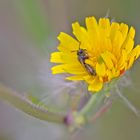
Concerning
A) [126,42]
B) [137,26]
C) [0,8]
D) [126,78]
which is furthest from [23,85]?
[126,42]

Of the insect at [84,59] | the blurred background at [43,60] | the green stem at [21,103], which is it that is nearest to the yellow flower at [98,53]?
the insect at [84,59]

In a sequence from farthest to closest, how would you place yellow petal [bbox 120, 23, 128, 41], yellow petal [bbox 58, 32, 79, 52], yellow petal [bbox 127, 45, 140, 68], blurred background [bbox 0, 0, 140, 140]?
blurred background [bbox 0, 0, 140, 140]
yellow petal [bbox 58, 32, 79, 52]
yellow petal [bbox 120, 23, 128, 41]
yellow petal [bbox 127, 45, 140, 68]

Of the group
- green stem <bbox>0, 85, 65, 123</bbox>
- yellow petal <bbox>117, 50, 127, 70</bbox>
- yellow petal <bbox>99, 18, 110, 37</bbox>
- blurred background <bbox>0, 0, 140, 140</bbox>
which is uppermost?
yellow petal <bbox>99, 18, 110, 37</bbox>

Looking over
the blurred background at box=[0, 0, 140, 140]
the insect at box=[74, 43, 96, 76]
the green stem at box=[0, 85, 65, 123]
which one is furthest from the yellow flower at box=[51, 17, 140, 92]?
the blurred background at box=[0, 0, 140, 140]

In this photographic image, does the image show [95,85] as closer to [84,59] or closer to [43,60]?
[84,59]

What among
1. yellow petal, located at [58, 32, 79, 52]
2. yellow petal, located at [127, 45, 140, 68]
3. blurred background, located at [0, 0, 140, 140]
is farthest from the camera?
blurred background, located at [0, 0, 140, 140]

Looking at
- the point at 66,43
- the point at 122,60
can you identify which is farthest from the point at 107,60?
the point at 66,43

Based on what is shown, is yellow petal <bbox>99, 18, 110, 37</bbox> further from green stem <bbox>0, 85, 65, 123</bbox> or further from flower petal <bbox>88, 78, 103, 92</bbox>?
green stem <bbox>0, 85, 65, 123</bbox>

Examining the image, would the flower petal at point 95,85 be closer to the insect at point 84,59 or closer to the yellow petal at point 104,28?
the insect at point 84,59
